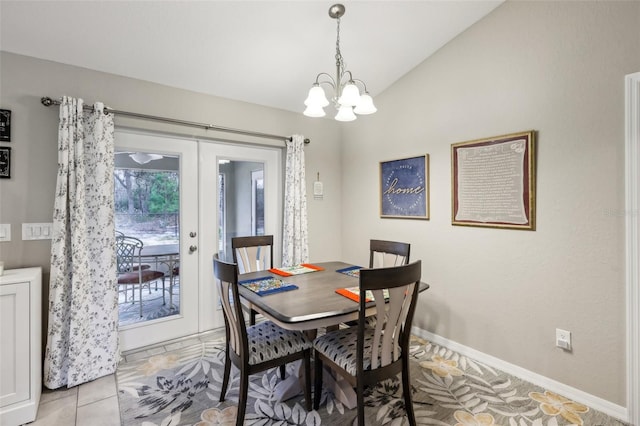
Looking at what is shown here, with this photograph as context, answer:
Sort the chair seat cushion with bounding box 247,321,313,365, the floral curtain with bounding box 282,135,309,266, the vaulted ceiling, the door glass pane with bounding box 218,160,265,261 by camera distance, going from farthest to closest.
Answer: the floral curtain with bounding box 282,135,309,266 < the door glass pane with bounding box 218,160,265,261 < the vaulted ceiling < the chair seat cushion with bounding box 247,321,313,365

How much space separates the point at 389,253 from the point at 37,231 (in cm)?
271

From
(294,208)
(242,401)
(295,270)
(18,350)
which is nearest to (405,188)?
(294,208)

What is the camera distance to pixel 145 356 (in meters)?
2.75

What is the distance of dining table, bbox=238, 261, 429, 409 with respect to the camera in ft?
5.39

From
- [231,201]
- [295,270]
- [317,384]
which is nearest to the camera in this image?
[317,384]

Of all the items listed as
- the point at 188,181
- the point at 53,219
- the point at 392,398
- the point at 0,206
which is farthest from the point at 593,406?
the point at 0,206

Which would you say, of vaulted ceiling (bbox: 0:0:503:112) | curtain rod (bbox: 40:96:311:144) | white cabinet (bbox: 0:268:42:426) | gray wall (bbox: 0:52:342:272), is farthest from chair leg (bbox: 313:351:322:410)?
vaulted ceiling (bbox: 0:0:503:112)

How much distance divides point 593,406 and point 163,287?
3421 mm

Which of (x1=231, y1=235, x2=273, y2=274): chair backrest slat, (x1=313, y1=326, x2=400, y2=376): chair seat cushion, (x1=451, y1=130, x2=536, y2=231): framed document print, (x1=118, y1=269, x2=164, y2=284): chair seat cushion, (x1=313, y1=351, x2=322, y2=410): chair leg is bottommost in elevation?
(x1=313, y1=351, x2=322, y2=410): chair leg

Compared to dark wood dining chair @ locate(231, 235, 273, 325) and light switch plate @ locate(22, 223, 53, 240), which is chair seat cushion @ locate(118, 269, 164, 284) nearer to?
light switch plate @ locate(22, 223, 53, 240)

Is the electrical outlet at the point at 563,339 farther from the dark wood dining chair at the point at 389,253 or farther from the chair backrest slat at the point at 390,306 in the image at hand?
the chair backrest slat at the point at 390,306

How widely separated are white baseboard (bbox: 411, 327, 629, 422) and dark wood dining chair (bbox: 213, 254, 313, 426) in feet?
4.94

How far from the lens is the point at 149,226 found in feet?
9.51

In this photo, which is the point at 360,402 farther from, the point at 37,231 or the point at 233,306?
the point at 37,231
